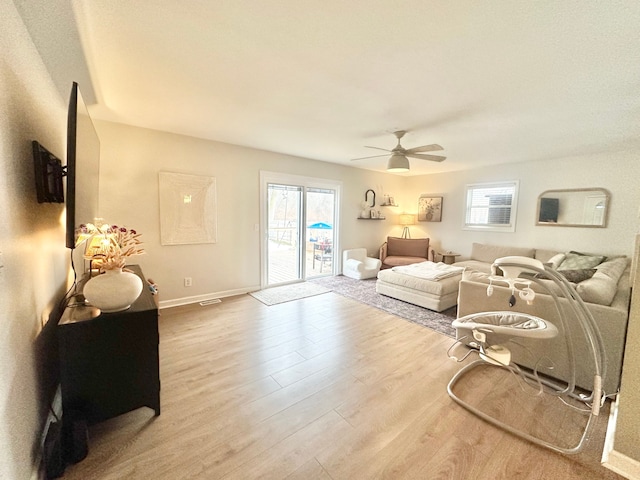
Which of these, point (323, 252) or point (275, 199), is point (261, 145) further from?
point (323, 252)

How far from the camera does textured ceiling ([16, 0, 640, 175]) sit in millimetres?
1354

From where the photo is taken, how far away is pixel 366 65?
1819 mm

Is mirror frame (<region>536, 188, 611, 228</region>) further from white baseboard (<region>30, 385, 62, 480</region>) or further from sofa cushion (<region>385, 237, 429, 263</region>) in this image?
white baseboard (<region>30, 385, 62, 480</region>)

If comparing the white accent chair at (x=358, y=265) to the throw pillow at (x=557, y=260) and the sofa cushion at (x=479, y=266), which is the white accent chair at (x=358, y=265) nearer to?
the sofa cushion at (x=479, y=266)

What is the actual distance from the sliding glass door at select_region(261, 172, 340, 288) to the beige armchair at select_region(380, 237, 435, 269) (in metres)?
1.17

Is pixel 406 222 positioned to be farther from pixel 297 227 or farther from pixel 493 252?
pixel 297 227

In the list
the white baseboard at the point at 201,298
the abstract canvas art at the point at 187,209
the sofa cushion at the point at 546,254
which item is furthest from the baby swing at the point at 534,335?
the abstract canvas art at the point at 187,209

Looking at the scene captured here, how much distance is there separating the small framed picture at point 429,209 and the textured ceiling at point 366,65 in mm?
2878

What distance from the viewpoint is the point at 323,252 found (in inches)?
220

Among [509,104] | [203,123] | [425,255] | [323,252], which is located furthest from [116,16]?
[425,255]

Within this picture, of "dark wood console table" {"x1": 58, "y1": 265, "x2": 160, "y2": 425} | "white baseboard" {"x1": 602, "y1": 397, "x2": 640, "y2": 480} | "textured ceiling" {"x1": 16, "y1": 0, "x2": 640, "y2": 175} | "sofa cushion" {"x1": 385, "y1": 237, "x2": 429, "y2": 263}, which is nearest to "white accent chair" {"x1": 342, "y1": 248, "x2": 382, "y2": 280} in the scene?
"sofa cushion" {"x1": 385, "y1": 237, "x2": 429, "y2": 263}

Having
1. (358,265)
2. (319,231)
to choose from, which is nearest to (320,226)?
(319,231)

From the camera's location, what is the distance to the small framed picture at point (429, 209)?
610 cm

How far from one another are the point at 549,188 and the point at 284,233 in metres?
4.73
